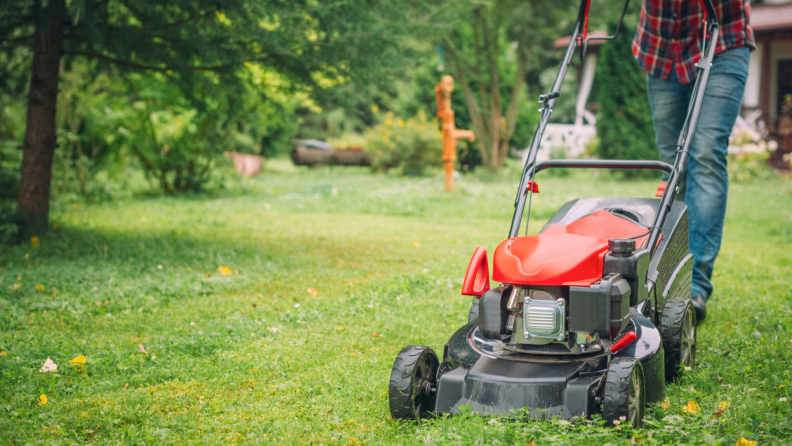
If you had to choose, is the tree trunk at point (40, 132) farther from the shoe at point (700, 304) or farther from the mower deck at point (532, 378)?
the shoe at point (700, 304)

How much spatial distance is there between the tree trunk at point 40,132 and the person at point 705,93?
423 centimetres

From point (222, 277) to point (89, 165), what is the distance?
5674 millimetres

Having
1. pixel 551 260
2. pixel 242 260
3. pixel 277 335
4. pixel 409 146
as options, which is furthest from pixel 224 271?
pixel 409 146

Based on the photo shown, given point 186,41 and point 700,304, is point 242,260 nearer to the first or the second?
point 186,41

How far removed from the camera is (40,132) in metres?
5.36

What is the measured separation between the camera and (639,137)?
13.4 metres

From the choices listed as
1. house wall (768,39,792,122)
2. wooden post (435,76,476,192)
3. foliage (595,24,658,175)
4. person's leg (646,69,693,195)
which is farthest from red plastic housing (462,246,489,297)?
house wall (768,39,792,122)

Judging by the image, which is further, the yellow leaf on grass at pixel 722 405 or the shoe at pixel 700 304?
the shoe at pixel 700 304

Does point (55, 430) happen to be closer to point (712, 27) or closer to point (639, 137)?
point (712, 27)

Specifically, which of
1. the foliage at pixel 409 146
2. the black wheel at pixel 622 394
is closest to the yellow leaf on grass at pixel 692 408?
the black wheel at pixel 622 394

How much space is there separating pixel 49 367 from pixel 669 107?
3034 millimetres

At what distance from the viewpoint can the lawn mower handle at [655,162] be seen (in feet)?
7.74

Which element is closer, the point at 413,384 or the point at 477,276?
the point at 413,384

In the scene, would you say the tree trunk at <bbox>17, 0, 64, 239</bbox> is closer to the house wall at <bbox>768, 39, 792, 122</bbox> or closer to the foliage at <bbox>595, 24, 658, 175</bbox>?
the foliage at <bbox>595, 24, 658, 175</bbox>
